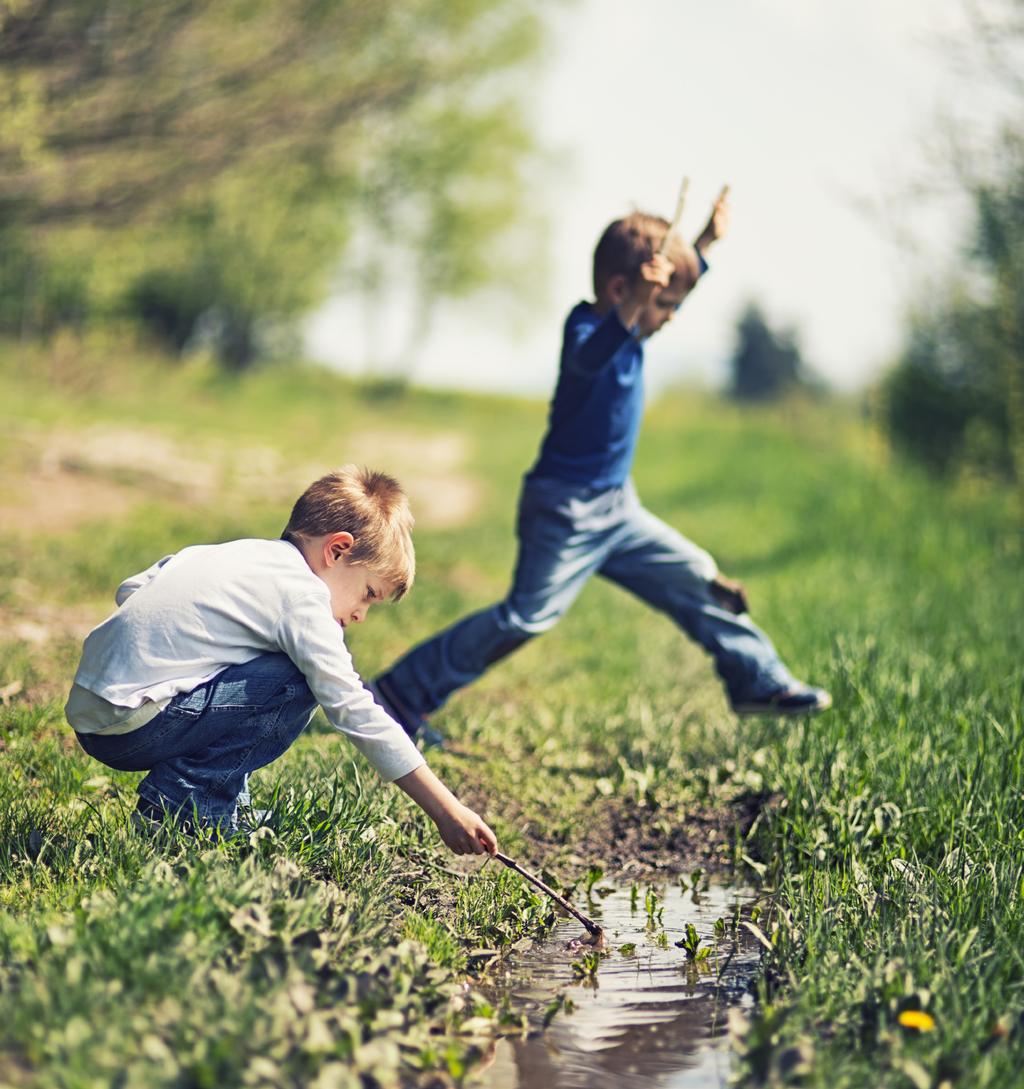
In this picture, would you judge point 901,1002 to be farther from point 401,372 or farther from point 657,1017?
point 401,372

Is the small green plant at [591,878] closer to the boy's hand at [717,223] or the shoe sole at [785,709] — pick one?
the shoe sole at [785,709]

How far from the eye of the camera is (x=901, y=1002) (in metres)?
2.60

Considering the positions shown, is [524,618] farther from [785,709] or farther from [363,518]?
[363,518]

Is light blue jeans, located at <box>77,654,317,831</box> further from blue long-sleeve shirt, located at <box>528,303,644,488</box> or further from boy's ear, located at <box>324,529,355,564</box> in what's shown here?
blue long-sleeve shirt, located at <box>528,303,644,488</box>

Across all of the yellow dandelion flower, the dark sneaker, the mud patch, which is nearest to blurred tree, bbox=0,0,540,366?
the mud patch

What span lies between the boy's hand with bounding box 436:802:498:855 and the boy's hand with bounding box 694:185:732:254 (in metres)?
2.48

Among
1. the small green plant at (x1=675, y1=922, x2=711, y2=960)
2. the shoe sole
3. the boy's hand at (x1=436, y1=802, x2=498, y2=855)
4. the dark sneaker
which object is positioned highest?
the boy's hand at (x1=436, y1=802, x2=498, y2=855)

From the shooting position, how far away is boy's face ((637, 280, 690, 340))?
4648 millimetres

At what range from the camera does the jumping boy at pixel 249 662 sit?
10.0 feet

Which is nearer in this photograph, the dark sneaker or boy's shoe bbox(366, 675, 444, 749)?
the dark sneaker

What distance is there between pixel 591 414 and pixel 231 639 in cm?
192

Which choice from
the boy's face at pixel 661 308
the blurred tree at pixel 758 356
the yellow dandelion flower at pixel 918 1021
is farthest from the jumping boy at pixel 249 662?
the blurred tree at pixel 758 356

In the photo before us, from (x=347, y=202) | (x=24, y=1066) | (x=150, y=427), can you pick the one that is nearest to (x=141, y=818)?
(x=24, y=1066)

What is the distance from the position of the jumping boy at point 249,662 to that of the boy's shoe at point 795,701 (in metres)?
2.04
